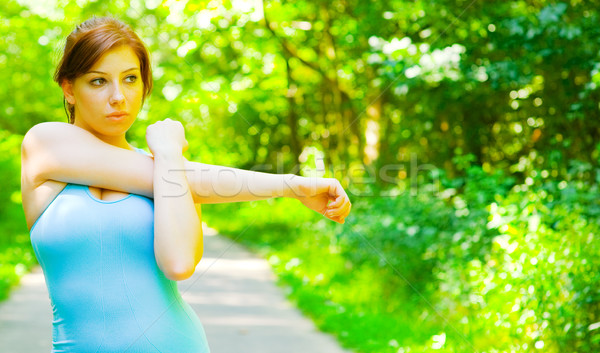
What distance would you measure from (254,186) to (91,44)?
1.41ft

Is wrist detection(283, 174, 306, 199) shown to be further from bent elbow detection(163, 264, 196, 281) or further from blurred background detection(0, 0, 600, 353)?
blurred background detection(0, 0, 600, 353)

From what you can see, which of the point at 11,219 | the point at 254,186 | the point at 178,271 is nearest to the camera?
the point at 178,271

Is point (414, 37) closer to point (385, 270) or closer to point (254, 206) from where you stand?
point (385, 270)

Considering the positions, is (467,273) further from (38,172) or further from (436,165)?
(38,172)

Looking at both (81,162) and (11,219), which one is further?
(11,219)

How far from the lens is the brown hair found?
4.38 feet

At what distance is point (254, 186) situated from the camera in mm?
1366

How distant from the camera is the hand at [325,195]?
4.54 ft

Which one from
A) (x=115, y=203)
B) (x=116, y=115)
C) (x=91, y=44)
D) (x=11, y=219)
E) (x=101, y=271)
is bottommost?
(x=11, y=219)

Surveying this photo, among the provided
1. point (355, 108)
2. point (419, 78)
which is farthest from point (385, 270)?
point (355, 108)

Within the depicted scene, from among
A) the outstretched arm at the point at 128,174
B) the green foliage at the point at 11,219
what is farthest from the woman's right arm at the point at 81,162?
the green foliage at the point at 11,219

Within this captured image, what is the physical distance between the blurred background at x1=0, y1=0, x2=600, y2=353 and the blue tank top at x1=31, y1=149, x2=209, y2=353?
536mm

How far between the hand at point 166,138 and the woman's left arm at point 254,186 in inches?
1.7

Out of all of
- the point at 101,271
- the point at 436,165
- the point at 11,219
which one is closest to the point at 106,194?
the point at 101,271
